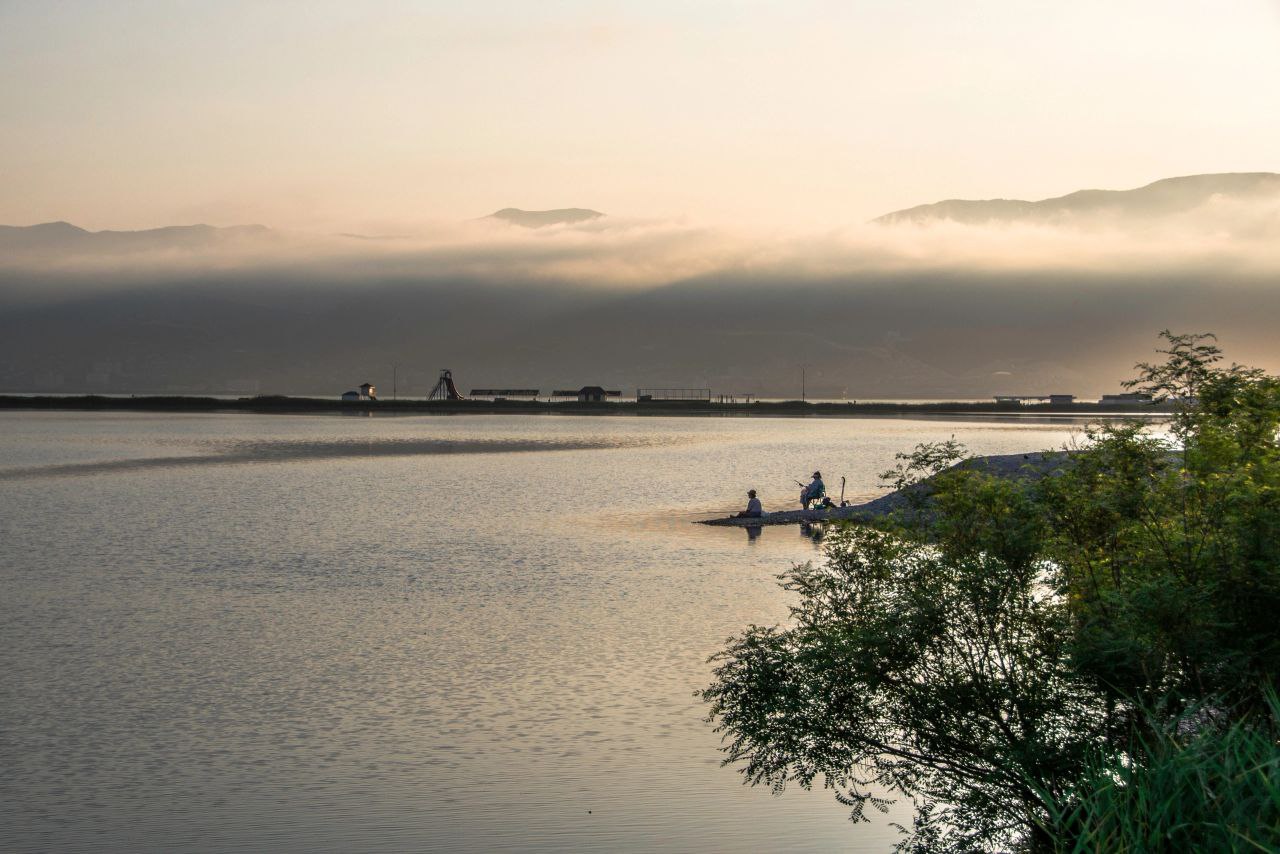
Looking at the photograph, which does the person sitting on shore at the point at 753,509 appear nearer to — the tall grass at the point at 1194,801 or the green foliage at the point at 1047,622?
the green foliage at the point at 1047,622

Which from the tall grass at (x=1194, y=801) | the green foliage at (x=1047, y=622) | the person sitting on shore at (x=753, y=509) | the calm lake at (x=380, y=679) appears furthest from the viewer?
the person sitting on shore at (x=753, y=509)

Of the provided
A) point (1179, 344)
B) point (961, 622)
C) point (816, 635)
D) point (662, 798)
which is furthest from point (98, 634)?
point (1179, 344)

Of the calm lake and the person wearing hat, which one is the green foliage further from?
the person wearing hat

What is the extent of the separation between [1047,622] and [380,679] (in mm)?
19534

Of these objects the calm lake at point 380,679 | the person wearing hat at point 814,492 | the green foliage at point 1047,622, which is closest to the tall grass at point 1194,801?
the green foliage at point 1047,622

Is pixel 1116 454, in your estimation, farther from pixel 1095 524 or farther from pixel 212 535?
pixel 212 535

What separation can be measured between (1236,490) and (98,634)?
33423 millimetres

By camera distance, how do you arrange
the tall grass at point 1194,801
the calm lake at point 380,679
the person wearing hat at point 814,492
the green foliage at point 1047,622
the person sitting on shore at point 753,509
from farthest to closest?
the person wearing hat at point 814,492 → the person sitting on shore at point 753,509 → the calm lake at point 380,679 → the green foliage at point 1047,622 → the tall grass at point 1194,801

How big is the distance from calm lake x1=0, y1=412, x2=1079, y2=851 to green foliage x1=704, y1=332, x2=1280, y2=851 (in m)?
3.90

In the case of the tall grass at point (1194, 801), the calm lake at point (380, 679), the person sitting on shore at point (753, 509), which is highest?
the tall grass at point (1194, 801)

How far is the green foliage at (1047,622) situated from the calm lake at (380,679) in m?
3.90

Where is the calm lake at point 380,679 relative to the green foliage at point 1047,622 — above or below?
below

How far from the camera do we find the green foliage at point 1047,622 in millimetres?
16344

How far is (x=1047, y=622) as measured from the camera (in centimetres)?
1830
